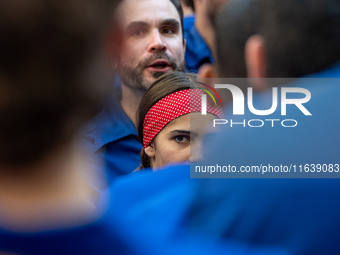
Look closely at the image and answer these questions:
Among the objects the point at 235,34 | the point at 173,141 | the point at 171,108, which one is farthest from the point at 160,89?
the point at 235,34

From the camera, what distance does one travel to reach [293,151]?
2.82 ft

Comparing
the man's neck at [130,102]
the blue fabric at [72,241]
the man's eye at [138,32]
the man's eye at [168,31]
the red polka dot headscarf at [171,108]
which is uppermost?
the man's eye at [168,31]

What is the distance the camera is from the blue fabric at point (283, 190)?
2.41ft

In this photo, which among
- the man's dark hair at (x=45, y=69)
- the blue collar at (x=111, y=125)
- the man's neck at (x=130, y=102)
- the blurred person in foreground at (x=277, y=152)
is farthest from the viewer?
the man's neck at (x=130, y=102)

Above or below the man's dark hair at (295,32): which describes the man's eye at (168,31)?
above

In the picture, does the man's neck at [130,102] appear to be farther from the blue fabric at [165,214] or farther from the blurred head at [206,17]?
the blue fabric at [165,214]

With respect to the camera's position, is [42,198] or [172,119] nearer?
[42,198]

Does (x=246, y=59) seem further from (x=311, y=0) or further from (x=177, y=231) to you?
(x=177, y=231)

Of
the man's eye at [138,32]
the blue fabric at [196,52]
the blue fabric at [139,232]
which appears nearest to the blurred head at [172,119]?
the man's eye at [138,32]

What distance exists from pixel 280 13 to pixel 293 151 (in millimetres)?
350

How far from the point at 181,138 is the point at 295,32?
0.67 meters

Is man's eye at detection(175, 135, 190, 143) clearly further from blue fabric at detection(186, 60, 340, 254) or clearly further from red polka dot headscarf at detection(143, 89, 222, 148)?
blue fabric at detection(186, 60, 340, 254)

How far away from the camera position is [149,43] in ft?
5.21

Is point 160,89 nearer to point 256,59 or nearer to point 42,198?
point 256,59
